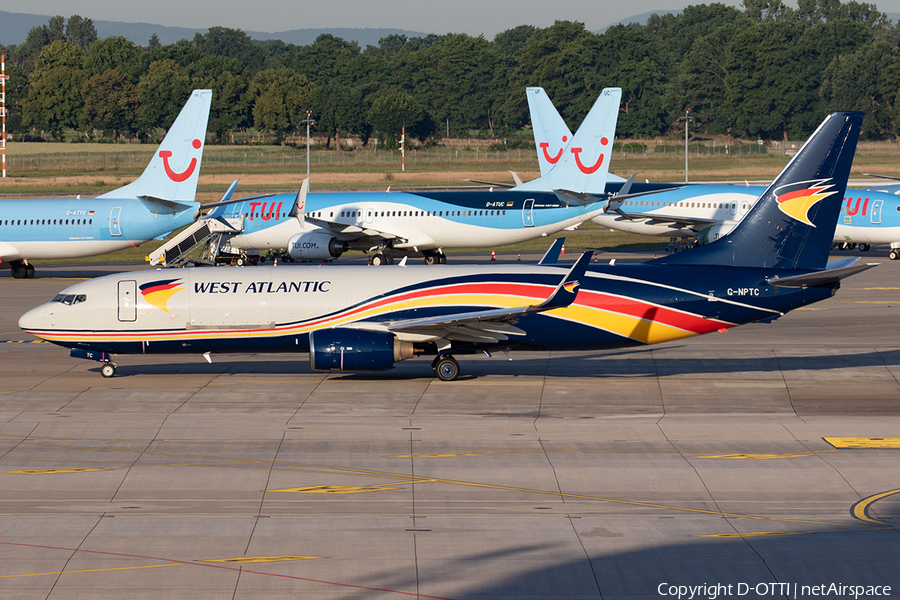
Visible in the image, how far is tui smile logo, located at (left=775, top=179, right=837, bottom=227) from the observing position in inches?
1256

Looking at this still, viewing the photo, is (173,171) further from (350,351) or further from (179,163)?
(350,351)

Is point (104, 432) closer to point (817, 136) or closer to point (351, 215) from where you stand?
point (817, 136)

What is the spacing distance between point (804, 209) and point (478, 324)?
445 inches

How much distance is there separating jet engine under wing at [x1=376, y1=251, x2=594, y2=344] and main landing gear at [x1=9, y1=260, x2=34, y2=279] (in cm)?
3792

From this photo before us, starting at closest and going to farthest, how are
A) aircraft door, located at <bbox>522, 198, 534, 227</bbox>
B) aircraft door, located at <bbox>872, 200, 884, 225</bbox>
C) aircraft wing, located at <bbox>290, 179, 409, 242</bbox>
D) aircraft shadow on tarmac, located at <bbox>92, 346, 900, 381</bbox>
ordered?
aircraft shadow on tarmac, located at <bbox>92, 346, 900, 381</bbox> → aircraft door, located at <bbox>522, 198, 534, 227</bbox> → aircraft wing, located at <bbox>290, 179, 409, 242</bbox> → aircraft door, located at <bbox>872, 200, 884, 225</bbox>

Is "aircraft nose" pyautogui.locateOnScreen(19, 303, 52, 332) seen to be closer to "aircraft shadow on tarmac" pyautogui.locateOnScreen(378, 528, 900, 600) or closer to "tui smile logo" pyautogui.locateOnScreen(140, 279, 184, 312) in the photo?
"tui smile logo" pyautogui.locateOnScreen(140, 279, 184, 312)

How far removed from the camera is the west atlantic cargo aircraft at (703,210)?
67.2 meters

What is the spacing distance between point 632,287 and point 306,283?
10.7m

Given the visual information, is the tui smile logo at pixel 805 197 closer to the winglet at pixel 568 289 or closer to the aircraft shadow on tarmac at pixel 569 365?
the aircraft shadow on tarmac at pixel 569 365

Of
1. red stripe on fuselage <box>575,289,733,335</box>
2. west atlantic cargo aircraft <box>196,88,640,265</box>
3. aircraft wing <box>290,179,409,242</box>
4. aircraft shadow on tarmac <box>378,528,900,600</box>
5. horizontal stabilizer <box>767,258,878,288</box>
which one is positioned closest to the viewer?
aircraft shadow on tarmac <box>378,528,900,600</box>

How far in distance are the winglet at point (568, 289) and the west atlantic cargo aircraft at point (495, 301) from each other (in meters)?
1.66

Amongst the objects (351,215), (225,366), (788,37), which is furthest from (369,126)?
(225,366)

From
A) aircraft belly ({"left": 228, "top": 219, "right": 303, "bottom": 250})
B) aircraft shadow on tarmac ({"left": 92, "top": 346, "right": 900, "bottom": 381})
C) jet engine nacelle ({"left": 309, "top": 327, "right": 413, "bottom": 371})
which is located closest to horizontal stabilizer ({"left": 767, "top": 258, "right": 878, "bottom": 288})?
aircraft shadow on tarmac ({"left": 92, "top": 346, "right": 900, "bottom": 381})

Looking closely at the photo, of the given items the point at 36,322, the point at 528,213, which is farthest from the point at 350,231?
the point at 36,322
